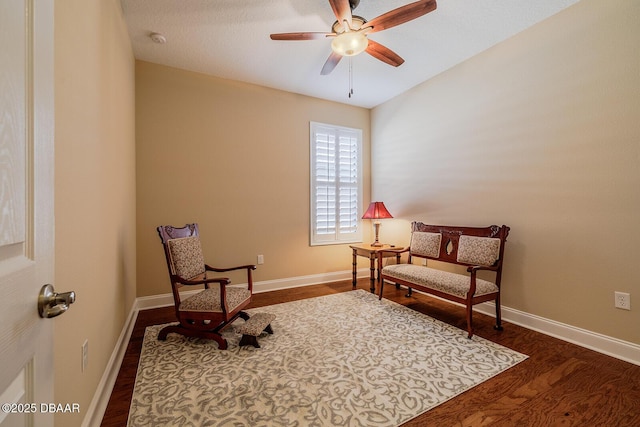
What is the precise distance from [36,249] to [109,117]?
182 centimetres

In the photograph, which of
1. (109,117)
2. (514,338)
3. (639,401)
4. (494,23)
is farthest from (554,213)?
(109,117)

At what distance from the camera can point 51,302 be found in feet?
2.19

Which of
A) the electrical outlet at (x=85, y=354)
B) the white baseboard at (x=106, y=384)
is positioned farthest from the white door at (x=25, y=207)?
the white baseboard at (x=106, y=384)

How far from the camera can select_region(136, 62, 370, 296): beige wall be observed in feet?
11.0

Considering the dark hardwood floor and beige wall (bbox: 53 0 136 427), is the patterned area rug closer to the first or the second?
the dark hardwood floor

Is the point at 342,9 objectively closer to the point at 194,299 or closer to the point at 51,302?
the point at 51,302

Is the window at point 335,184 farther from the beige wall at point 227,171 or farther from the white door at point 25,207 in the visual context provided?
the white door at point 25,207

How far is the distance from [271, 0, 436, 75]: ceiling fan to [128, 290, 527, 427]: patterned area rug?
2.55 m

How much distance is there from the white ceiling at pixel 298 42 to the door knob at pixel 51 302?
266 centimetres

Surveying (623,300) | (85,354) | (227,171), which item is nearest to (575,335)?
(623,300)

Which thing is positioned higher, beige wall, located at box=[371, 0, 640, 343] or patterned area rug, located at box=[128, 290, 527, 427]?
beige wall, located at box=[371, 0, 640, 343]

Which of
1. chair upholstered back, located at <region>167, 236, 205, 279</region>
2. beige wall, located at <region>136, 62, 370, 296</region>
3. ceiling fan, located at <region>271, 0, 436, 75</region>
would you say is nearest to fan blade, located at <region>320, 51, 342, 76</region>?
ceiling fan, located at <region>271, 0, 436, 75</region>

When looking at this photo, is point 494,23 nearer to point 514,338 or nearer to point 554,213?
point 554,213

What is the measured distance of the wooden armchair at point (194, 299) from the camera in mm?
2350
